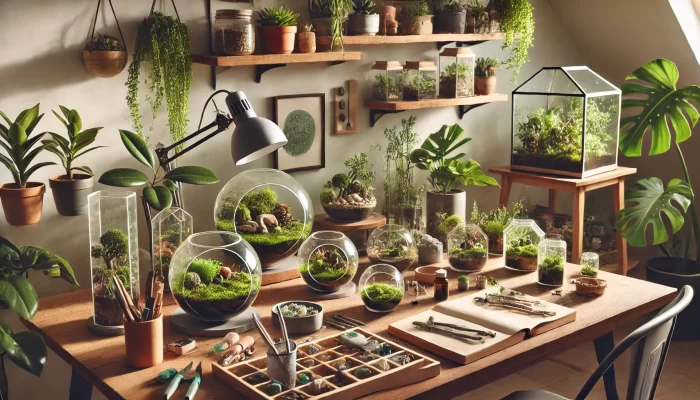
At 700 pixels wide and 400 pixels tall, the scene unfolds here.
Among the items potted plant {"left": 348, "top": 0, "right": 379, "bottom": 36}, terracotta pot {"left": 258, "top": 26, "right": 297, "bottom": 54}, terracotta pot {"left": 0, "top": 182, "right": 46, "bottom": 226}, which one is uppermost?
potted plant {"left": 348, "top": 0, "right": 379, "bottom": 36}

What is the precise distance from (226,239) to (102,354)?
466 mm

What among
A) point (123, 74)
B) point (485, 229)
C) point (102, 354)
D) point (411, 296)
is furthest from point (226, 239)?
point (485, 229)

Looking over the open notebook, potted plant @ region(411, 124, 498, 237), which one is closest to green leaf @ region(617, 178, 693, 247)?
potted plant @ region(411, 124, 498, 237)

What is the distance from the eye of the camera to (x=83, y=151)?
2.69 metres

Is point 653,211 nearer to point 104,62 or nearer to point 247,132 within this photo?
point 247,132

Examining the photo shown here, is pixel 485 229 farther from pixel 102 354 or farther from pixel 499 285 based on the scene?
pixel 102 354

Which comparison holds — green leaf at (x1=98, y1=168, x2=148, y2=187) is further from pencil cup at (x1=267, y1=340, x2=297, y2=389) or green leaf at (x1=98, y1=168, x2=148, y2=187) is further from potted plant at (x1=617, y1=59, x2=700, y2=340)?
potted plant at (x1=617, y1=59, x2=700, y2=340)

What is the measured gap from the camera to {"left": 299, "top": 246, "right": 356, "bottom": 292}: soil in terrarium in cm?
258

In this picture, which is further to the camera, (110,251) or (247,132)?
(247,132)

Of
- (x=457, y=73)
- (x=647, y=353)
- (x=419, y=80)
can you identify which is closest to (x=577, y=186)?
(x=457, y=73)

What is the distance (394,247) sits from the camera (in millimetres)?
2822

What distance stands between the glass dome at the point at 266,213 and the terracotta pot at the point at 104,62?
1.83ft

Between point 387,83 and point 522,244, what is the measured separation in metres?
0.99

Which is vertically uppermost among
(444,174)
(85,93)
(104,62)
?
(104,62)
